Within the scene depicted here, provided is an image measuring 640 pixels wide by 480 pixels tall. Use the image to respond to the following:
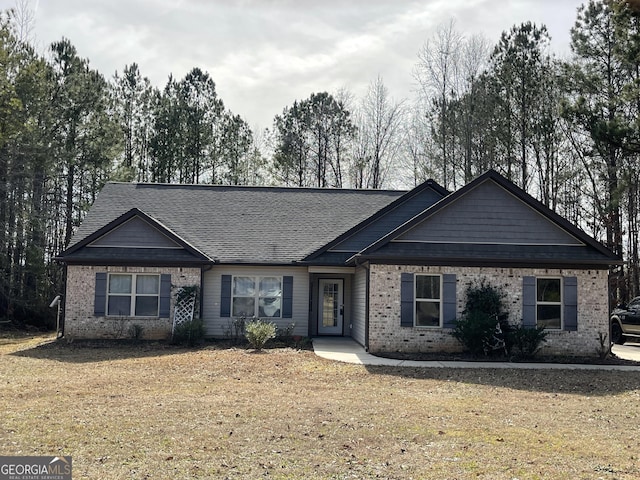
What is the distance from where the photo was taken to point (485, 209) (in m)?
15.9

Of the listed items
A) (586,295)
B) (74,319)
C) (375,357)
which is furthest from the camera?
(74,319)

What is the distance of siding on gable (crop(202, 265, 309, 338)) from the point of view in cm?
1845

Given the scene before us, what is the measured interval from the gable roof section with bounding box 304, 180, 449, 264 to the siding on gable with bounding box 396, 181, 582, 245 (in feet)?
11.4

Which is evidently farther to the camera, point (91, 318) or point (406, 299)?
point (91, 318)

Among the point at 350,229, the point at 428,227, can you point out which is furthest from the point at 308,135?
the point at 428,227

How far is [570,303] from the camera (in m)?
15.6

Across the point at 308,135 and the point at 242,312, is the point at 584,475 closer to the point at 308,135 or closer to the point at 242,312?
the point at 242,312

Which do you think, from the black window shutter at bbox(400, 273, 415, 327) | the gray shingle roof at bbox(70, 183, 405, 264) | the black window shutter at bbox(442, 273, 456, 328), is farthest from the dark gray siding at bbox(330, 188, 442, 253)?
the black window shutter at bbox(442, 273, 456, 328)

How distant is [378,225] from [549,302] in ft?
19.6

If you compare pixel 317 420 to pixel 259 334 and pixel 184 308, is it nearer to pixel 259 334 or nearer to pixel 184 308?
A: pixel 259 334

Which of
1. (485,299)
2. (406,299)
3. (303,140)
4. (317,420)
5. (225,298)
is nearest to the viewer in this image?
(317,420)

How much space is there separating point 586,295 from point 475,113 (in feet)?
49.3

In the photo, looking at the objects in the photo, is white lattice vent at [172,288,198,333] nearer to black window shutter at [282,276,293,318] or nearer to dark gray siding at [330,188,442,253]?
black window shutter at [282,276,293,318]

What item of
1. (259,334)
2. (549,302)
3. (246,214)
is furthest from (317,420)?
(246,214)
